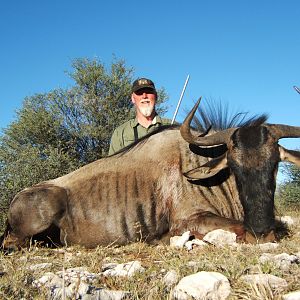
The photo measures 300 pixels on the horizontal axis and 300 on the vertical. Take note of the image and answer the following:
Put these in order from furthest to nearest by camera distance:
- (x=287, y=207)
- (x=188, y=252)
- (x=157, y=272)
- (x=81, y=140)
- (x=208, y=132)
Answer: (x=81, y=140), (x=287, y=207), (x=208, y=132), (x=188, y=252), (x=157, y=272)

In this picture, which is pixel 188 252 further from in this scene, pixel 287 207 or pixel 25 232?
pixel 287 207

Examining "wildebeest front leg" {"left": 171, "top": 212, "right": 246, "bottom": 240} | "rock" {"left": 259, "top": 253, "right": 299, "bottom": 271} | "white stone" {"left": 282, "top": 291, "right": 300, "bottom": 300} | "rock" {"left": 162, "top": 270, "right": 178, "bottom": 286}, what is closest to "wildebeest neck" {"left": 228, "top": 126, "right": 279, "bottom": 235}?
"wildebeest front leg" {"left": 171, "top": 212, "right": 246, "bottom": 240}

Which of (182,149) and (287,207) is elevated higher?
(182,149)

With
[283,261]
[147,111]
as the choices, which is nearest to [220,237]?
[283,261]

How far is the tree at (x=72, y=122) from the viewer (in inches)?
437

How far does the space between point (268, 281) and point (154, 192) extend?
2944 millimetres

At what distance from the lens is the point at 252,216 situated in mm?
3965

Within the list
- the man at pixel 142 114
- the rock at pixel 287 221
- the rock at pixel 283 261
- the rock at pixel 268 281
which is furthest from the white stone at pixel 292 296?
the man at pixel 142 114

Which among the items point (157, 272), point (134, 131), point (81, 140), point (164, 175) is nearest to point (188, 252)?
point (157, 272)

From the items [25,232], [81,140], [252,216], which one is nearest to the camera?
[252,216]

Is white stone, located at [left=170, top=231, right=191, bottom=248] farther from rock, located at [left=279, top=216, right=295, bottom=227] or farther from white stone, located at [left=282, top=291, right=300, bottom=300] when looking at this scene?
rock, located at [left=279, top=216, right=295, bottom=227]

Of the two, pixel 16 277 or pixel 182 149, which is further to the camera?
pixel 182 149

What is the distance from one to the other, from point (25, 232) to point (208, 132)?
245 cm

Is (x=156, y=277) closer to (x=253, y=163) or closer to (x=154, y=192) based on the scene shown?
(x=253, y=163)
